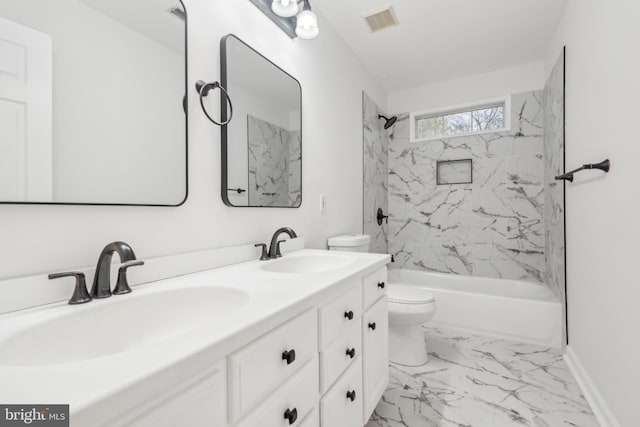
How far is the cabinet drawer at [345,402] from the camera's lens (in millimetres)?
939

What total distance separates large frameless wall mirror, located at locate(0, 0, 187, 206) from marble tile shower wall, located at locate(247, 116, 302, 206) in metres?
0.40

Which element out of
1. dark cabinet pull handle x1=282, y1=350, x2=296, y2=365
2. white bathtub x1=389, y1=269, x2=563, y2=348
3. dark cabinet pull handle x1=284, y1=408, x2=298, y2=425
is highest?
dark cabinet pull handle x1=282, y1=350, x2=296, y2=365

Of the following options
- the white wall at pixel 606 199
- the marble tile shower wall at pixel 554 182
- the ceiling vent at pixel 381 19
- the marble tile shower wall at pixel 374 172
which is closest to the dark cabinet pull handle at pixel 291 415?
the white wall at pixel 606 199

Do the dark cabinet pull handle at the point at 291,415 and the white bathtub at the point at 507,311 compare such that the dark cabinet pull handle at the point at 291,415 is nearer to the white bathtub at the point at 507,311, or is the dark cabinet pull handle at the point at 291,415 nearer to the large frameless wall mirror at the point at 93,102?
the large frameless wall mirror at the point at 93,102

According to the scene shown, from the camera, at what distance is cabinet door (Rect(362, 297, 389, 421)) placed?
1.26m

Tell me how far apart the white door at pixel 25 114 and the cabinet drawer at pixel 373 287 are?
1.12m

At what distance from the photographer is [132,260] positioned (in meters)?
0.81

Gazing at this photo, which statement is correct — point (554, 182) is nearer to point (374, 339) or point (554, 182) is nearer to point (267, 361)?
point (374, 339)

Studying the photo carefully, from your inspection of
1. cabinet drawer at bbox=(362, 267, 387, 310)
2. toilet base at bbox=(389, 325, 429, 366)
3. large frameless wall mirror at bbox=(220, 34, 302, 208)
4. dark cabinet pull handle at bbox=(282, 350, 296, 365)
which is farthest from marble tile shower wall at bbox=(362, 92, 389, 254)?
dark cabinet pull handle at bbox=(282, 350, 296, 365)

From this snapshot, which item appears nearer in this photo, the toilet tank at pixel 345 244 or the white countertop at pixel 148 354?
the white countertop at pixel 148 354

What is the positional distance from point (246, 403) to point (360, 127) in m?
2.51

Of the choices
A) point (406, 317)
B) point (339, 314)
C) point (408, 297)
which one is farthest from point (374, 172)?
point (339, 314)

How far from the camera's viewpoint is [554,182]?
7.85 ft

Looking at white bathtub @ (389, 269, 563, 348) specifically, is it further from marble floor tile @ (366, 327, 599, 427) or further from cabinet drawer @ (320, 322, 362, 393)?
cabinet drawer @ (320, 322, 362, 393)
